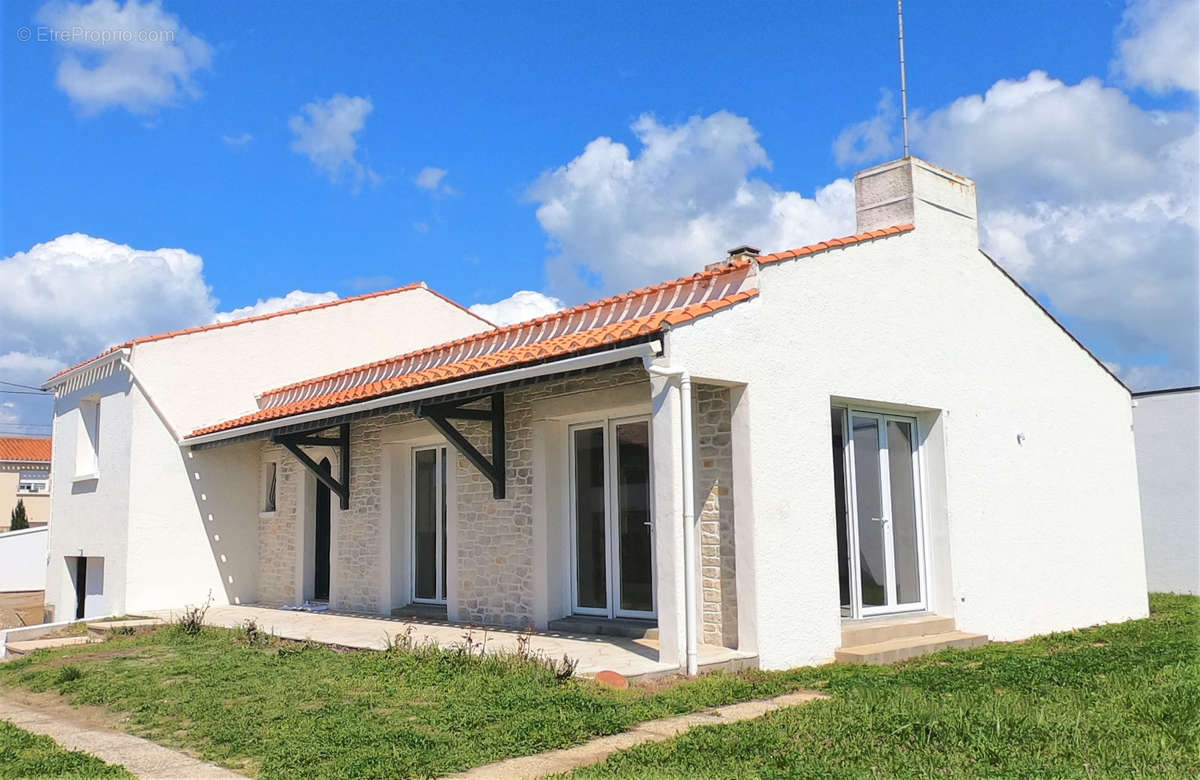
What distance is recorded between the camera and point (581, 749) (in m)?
5.82

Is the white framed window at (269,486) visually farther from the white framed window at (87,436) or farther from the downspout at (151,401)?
the white framed window at (87,436)

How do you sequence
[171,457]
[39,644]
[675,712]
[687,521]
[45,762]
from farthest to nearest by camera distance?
[171,457]
[39,644]
[687,521]
[675,712]
[45,762]

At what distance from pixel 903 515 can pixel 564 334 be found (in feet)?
13.8

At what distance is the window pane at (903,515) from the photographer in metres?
10.4

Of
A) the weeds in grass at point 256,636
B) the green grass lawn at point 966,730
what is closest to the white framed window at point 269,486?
the weeds in grass at point 256,636

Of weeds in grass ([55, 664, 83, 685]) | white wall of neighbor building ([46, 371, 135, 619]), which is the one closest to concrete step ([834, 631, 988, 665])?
weeds in grass ([55, 664, 83, 685])

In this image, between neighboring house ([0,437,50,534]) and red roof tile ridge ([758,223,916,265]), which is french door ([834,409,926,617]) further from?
neighboring house ([0,437,50,534])

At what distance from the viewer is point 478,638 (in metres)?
9.87

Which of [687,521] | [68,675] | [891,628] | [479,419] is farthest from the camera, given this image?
[479,419]

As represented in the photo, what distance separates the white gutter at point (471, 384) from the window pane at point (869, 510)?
3.27m

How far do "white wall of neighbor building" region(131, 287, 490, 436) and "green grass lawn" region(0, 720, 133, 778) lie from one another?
9296 mm

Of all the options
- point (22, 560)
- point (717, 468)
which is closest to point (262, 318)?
point (717, 468)

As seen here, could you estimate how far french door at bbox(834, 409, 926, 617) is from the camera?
32.7ft

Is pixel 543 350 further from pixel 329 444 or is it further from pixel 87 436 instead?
pixel 87 436
